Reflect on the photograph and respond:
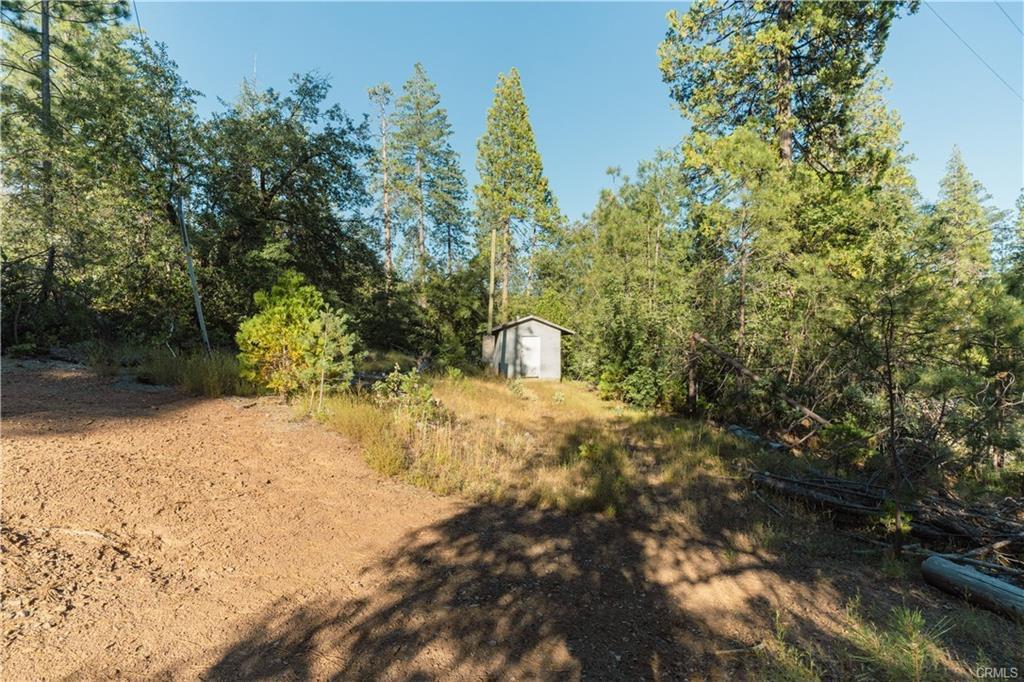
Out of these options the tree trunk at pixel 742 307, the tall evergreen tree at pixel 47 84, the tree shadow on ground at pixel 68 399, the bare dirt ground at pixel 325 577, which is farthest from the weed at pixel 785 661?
the tall evergreen tree at pixel 47 84

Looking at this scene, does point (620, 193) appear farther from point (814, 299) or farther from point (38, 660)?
point (38, 660)

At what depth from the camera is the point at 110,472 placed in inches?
141

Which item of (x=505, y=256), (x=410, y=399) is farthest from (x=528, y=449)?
(x=505, y=256)

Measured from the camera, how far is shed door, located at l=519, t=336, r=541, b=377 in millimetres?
18281

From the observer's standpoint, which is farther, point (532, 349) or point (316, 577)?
point (532, 349)

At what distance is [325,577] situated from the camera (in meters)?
2.84

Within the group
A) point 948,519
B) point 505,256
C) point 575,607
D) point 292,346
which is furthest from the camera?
point 505,256

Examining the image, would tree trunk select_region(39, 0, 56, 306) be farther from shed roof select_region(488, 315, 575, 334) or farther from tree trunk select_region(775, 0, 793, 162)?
tree trunk select_region(775, 0, 793, 162)

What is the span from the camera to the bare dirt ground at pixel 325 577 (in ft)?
7.00

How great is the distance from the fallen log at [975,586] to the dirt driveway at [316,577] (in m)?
1.10

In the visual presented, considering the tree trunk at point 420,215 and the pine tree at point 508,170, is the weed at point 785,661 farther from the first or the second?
the tree trunk at point 420,215

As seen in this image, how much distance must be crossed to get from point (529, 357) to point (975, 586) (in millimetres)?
15259

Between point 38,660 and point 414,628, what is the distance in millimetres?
1653

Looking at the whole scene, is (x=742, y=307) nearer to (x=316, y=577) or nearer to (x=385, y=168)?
(x=316, y=577)
